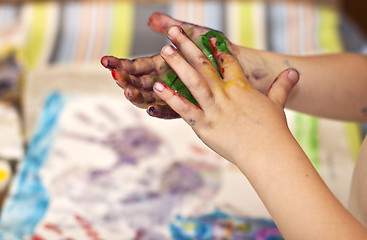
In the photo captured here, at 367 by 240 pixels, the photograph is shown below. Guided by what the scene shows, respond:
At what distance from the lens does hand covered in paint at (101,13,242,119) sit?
0.69 meters

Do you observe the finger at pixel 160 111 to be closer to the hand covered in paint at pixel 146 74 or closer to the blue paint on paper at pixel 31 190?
the hand covered in paint at pixel 146 74

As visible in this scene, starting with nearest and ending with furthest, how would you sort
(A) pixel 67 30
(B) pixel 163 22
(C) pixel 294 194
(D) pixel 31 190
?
(C) pixel 294 194
(B) pixel 163 22
(D) pixel 31 190
(A) pixel 67 30

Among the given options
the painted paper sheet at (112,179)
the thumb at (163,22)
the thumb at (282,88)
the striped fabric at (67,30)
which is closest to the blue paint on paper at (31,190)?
the painted paper sheet at (112,179)

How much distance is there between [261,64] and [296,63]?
74 mm

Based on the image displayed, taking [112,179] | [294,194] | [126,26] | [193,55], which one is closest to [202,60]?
[193,55]

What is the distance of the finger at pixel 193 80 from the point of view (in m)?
0.64

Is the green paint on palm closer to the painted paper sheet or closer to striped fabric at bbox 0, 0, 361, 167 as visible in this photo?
the painted paper sheet

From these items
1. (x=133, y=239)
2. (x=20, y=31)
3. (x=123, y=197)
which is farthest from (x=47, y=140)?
(x=20, y=31)

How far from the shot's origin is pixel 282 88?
690 mm

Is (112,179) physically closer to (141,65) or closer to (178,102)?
(141,65)

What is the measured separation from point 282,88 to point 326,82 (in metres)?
0.22

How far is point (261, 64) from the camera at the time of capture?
832mm

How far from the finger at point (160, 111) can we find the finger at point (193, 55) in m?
0.07

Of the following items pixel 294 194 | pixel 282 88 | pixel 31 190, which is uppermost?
pixel 282 88
